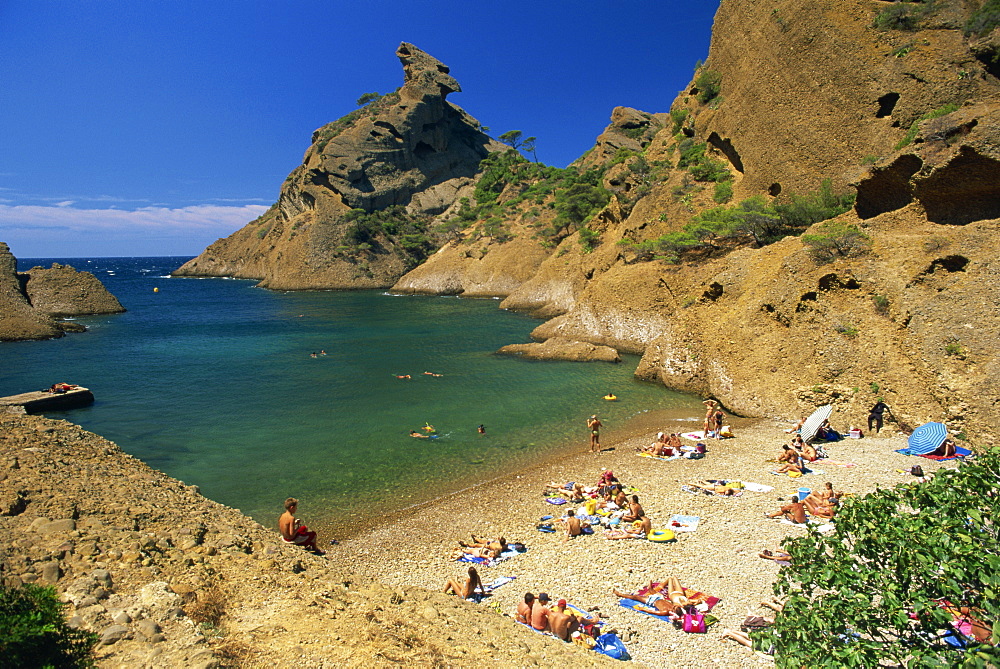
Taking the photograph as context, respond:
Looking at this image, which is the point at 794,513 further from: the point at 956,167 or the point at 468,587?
the point at 956,167

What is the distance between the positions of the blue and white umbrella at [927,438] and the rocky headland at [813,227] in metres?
0.88

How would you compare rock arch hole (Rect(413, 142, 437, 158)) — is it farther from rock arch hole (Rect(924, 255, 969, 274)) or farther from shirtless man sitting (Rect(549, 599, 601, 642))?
shirtless man sitting (Rect(549, 599, 601, 642))

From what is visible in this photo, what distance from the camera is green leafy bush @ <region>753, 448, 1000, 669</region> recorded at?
4.40m

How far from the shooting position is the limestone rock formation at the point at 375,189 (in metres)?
92.9

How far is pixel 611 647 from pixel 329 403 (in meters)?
19.2

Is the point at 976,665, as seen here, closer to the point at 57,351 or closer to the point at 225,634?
the point at 225,634

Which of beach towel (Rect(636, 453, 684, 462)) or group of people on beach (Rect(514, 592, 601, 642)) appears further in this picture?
beach towel (Rect(636, 453, 684, 462))

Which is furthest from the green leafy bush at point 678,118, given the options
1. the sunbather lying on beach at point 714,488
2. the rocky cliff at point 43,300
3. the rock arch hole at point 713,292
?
the rocky cliff at point 43,300

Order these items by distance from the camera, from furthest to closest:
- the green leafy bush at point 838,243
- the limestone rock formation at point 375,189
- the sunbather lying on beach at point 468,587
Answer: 1. the limestone rock formation at point 375,189
2. the green leafy bush at point 838,243
3. the sunbather lying on beach at point 468,587

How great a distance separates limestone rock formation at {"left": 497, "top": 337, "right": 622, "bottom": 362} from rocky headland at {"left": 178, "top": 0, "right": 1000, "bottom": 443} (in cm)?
240

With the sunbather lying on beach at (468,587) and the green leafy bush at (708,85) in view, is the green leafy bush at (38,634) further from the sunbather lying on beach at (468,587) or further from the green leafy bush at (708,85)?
the green leafy bush at (708,85)

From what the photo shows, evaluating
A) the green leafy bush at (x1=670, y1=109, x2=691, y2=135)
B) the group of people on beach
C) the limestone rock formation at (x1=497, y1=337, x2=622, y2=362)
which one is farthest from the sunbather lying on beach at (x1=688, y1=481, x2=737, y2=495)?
the green leafy bush at (x1=670, y1=109, x2=691, y2=135)

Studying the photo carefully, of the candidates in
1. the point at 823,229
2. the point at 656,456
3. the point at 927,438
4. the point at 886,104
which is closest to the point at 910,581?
the point at 656,456

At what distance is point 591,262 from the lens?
4584cm
